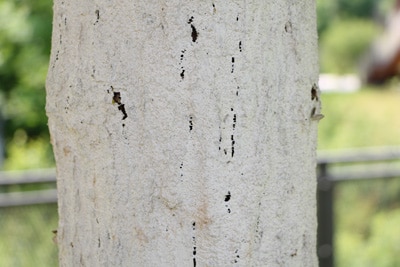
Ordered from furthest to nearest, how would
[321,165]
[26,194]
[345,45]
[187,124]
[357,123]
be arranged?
[345,45]
[357,123]
[321,165]
[26,194]
[187,124]

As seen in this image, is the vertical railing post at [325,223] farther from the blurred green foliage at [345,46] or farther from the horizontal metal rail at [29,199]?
the blurred green foliage at [345,46]

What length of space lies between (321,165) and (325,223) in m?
0.38

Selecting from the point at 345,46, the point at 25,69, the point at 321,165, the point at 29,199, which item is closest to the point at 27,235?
the point at 29,199

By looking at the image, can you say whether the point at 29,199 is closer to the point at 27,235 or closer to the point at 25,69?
the point at 27,235

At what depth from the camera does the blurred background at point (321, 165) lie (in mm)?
4949

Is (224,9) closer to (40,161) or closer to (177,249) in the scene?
(177,249)

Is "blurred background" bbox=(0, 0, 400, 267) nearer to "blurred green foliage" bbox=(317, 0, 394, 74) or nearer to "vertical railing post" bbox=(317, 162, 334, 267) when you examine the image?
"vertical railing post" bbox=(317, 162, 334, 267)

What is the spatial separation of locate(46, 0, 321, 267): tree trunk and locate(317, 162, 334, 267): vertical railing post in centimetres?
358

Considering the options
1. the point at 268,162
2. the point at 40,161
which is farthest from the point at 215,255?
the point at 40,161

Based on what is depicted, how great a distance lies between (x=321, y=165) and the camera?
5281 millimetres

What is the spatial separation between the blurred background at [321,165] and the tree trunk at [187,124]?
275cm

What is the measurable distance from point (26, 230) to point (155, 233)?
3.37 metres

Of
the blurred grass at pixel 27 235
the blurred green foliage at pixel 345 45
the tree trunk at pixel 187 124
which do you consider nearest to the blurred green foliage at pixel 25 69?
the blurred grass at pixel 27 235

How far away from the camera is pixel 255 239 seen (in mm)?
1729
